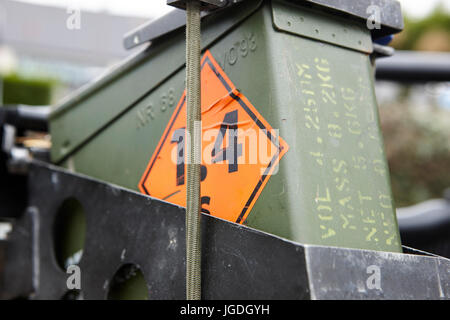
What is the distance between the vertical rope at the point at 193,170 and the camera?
40.6 inches

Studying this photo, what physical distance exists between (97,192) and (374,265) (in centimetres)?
83

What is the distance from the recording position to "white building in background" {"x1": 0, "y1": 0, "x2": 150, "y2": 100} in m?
15.7

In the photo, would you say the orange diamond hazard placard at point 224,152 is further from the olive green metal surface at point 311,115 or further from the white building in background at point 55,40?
the white building in background at point 55,40

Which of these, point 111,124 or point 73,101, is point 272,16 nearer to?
point 111,124

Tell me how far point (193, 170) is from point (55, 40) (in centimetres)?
1663

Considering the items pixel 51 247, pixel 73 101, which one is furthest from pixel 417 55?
pixel 51 247

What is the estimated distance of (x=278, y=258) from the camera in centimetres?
92
